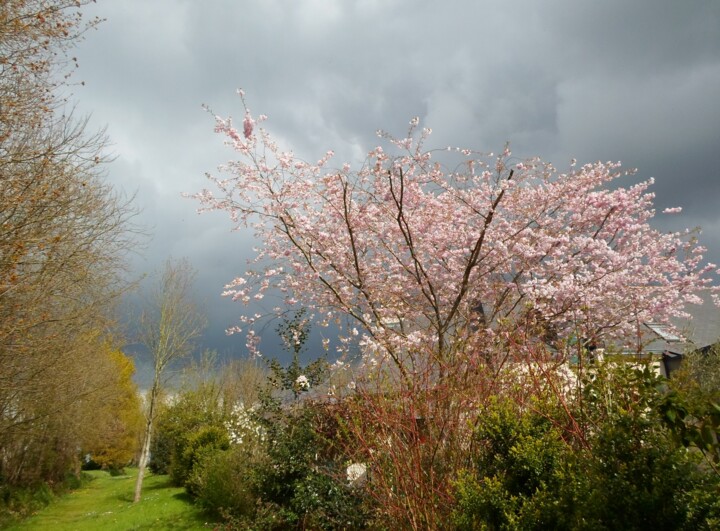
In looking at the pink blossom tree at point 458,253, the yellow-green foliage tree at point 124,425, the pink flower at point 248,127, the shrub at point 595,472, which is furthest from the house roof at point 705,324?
the yellow-green foliage tree at point 124,425

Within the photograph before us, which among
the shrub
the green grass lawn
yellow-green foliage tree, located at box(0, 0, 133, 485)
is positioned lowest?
the green grass lawn

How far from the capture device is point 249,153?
29.9 feet

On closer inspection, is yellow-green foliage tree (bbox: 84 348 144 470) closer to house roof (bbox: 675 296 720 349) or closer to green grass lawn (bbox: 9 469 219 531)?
green grass lawn (bbox: 9 469 219 531)

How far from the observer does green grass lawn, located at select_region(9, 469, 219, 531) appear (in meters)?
12.7

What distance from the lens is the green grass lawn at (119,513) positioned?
1273 cm

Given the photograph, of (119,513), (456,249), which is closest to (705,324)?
(456,249)

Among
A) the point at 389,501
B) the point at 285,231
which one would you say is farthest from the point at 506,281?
the point at 389,501

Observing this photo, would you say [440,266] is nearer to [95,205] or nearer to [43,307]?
[95,205]

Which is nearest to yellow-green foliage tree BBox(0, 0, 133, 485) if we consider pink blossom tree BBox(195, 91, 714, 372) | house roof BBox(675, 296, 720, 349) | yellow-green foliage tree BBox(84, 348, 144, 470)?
pink blossom tree BBox(195, 91, 714, 372)

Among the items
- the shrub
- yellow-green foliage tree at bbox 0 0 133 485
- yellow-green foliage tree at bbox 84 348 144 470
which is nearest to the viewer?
the shrub

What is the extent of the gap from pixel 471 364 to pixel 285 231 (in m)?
4.63

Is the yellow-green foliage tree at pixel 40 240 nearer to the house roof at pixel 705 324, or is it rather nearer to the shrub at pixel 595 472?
the shrub at pixel 595 472

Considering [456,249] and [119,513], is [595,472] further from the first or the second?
[119,513]

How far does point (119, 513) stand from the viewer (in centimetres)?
1528
